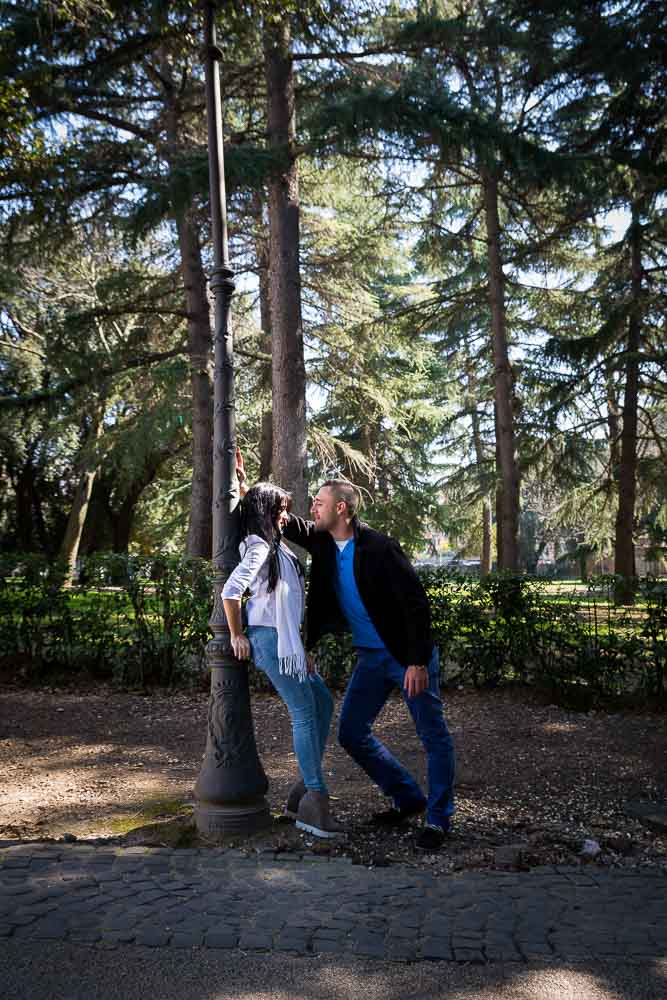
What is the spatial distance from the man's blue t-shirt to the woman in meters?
0.26

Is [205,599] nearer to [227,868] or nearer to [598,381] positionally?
[227,868]

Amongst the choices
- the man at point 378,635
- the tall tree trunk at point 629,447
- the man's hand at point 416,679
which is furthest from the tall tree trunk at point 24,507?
the man's hand at point 416,679

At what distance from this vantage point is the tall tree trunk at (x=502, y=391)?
1619 centimetres

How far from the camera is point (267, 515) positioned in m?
4.52

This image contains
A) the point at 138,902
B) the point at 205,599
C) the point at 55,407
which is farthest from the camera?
the point at 55,407

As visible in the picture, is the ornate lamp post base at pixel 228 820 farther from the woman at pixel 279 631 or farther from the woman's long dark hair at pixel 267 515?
the woman's long dark hair at pixel 267 515

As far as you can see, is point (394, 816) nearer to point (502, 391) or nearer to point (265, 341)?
point (502, 391)

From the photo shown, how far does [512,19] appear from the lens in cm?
1205

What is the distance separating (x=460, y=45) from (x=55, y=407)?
908 cm

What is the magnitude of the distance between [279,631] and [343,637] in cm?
398

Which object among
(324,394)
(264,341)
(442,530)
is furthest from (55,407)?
(442,530)

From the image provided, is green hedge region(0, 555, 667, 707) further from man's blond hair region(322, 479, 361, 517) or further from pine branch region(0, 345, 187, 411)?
pine branch region(0, 345, 187, 411)

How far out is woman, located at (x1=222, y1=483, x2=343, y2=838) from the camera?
4344 millimetres

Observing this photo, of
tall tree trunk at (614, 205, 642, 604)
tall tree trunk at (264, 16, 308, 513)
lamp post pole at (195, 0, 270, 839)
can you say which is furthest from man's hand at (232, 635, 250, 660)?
tall tree trunk at (614, 205, 642, 604)
